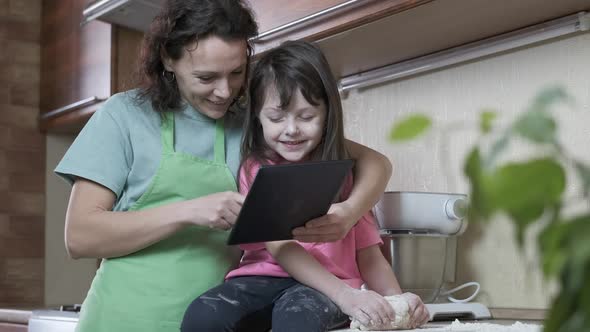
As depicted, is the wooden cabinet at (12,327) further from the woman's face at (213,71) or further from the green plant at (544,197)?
the green plant at (544,197)

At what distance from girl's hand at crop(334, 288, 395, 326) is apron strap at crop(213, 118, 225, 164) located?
12.5 inches

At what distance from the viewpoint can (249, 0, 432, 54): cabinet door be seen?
1273 millimetres

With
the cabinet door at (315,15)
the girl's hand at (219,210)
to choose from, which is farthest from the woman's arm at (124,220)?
the cabinet door at (315,15)

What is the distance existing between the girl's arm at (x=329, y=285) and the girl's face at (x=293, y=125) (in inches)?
6.0

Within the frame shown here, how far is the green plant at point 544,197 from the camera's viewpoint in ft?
0.53

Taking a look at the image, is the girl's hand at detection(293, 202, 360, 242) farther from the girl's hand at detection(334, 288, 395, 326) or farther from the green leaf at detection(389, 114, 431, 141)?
the green leaf at detection(389, 114, 431, 141)

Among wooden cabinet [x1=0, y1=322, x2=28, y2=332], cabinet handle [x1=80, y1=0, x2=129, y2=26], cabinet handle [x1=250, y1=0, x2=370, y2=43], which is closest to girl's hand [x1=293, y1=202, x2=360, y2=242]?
cabinet handle [x1=250, y1=0, x2=370, y2=43]

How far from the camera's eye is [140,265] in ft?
3.74

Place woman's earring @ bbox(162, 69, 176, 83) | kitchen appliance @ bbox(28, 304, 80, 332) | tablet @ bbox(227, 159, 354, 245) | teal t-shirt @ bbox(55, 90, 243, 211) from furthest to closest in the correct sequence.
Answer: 1. kitchen appliance @ bbox(28, 304, 80, 332)
2. woman's earring @ bbox(162, 69, 176, 83)
3. teal t-shirt @ bbox(55, 90, 243, 211)
4. tablet @ bbox(227, 159, 354, 245)

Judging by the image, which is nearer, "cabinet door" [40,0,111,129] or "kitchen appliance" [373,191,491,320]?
"kitchen appliance" [373,191,491,320]

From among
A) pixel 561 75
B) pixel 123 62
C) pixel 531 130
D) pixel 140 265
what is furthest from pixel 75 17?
pixel 531 130

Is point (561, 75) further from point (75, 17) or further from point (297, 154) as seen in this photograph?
point (75, 17)

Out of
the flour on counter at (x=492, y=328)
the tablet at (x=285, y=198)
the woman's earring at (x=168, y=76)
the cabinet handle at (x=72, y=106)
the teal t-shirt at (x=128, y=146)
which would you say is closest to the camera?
the tablet at (x=285, y=198)

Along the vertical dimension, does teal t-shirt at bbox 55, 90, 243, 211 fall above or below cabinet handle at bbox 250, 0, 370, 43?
below
